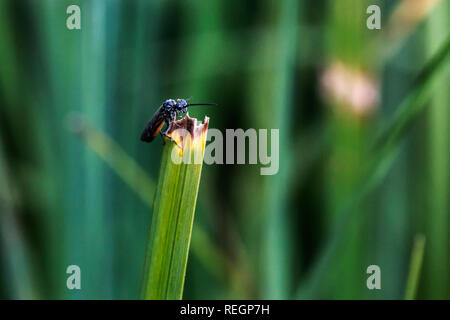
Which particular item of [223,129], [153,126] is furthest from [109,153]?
[223,129]

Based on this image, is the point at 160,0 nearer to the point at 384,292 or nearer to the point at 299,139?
the point at 299,139

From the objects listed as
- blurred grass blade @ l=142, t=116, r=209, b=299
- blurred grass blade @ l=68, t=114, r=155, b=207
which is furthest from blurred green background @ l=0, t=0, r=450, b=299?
blurred grass blade @ l=142, t=116, r=209, b=299

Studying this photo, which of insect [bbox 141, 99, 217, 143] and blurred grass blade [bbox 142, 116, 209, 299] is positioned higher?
insect [bbox 141, 99, 217, 143]
